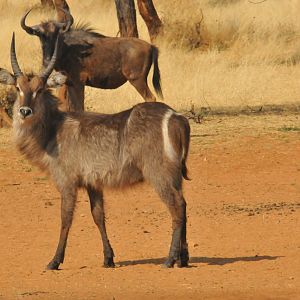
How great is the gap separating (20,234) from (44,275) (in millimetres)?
1844

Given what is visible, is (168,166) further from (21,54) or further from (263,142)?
(21,54)

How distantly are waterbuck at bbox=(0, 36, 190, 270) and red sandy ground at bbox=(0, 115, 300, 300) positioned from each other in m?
0.36

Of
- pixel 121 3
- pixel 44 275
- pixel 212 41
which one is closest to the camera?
pixel 44 275

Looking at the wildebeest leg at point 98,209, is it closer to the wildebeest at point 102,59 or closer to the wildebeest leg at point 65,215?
the wildebeest leg at point 65,215

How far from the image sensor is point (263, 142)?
16250 mm

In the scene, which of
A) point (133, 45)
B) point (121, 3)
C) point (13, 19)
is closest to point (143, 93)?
point (133, 45)

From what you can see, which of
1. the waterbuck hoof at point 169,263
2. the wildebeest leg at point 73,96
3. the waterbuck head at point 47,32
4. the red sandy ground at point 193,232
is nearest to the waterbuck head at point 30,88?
the red sandy ground at point 193,232

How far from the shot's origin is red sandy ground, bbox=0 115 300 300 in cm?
909

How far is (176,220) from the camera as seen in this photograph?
9859 mm

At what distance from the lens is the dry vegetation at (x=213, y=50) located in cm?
2030

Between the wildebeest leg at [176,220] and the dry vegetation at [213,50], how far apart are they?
9456 millimetres

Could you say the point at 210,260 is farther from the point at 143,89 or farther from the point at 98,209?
the point at 143,89

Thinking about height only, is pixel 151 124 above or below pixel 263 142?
above

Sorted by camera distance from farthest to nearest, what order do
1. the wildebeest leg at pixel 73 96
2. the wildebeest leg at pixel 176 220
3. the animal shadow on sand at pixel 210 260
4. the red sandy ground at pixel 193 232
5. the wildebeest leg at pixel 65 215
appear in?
the wildebeest leg at pixel 73 96 → the animal shadow on sand at pixel 210 260 → the wildebeest leg at pixel 65 215 → the wildebeest leg at pixel 176 220 → the red sandy ground at pixel 193 232
